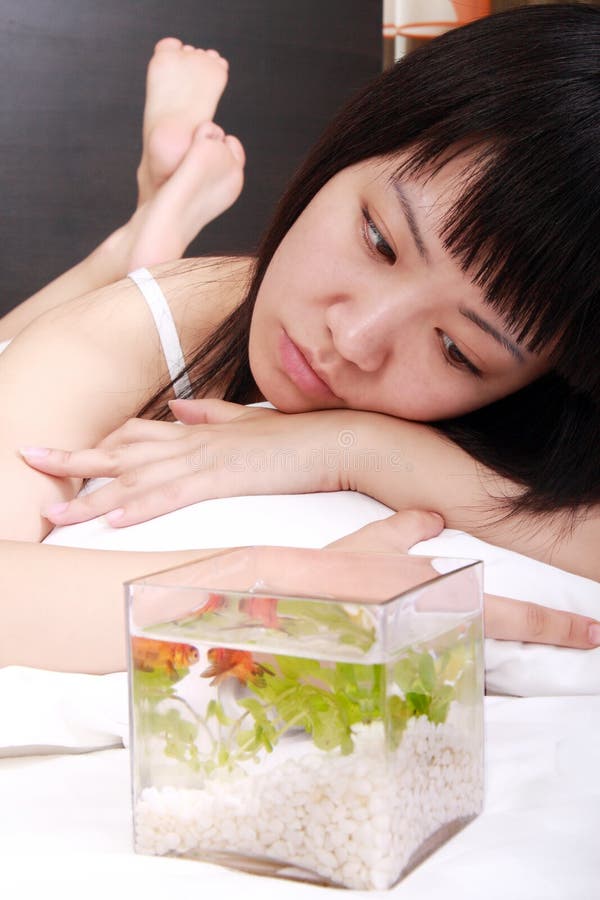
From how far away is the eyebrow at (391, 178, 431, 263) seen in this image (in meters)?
1.01

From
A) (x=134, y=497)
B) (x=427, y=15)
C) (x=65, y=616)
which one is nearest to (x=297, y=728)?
(x=65, y=616)

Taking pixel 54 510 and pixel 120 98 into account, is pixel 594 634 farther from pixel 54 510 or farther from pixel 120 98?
pixel 120 98

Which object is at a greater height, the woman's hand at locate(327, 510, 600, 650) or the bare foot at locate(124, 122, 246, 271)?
the bare foot at locate(124, 122, 246, 271)

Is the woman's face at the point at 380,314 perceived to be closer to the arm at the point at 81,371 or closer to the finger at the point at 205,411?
the finger at the point at 205,411

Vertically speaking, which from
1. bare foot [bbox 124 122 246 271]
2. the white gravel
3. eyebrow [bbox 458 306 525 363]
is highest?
bare foot [bbox 124 122 246 271]

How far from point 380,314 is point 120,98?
4.73 feet

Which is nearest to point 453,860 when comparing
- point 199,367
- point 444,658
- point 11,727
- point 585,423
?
point 444,658

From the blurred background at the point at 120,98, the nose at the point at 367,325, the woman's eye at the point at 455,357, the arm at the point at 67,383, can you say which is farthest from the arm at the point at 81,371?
the blurred background at the point at 120,98

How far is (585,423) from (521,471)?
16cm

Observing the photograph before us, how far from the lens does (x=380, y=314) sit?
101 cm

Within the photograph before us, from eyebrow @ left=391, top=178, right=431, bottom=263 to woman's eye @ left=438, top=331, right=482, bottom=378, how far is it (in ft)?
0.30

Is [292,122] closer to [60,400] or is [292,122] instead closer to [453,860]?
[60,400]

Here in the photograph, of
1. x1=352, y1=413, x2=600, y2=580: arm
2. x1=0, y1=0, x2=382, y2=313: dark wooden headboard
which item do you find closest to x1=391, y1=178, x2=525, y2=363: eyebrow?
x1=352, y1=413, x2=600, y2=580: arm

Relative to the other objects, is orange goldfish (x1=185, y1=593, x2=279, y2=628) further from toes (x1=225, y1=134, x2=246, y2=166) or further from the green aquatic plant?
toes (x1=225, y1=134, x2=246, y2=166)
